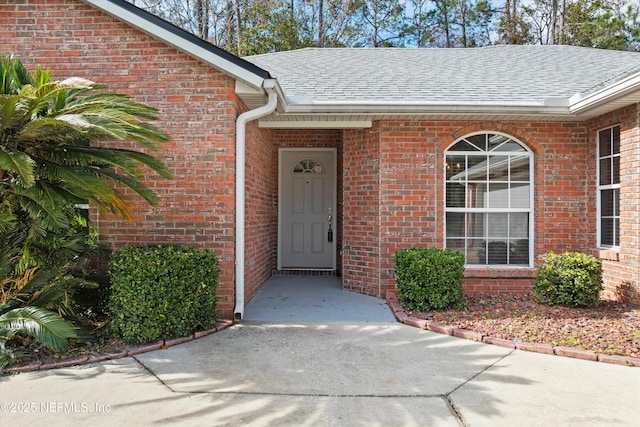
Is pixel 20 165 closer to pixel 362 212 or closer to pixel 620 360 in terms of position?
pixel 362 212

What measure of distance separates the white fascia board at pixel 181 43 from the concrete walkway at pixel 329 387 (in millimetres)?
3104

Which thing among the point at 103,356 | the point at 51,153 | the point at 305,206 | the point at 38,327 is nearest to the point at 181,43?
the point at 51,153

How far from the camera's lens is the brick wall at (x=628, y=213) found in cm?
585

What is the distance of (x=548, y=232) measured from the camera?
6.88 metres

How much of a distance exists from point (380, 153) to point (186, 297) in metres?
3.65

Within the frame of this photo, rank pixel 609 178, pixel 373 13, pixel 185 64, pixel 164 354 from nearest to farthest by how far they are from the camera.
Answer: pixel 164 354
pixel 185 64
pixel 609 178
pixel 373 13

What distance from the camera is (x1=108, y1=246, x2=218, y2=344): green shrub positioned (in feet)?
15.1

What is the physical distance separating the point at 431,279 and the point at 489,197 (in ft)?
6.56

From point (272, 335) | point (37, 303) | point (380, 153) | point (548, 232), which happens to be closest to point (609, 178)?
point (548, 232)

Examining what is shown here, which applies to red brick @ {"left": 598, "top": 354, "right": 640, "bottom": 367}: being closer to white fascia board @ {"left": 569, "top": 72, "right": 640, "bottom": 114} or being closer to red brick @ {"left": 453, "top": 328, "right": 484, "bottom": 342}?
red brick @ {"left": 453, "top": 328, "right": 484, "bottom": 342}

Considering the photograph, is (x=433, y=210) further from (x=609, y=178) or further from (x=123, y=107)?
(x=123, y=107)

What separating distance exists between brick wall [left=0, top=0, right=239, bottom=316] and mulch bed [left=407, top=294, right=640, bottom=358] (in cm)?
298

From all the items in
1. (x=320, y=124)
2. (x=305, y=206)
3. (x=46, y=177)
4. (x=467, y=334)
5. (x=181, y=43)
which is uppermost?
(x=181, y=43)

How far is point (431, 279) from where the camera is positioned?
5793 millimetres
